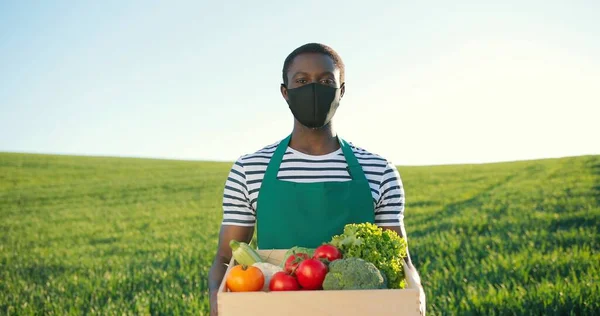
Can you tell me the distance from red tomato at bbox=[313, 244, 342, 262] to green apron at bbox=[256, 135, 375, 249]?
63cm

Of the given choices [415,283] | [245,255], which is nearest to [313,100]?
[245,255]

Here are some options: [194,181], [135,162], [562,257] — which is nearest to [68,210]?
[194,181]

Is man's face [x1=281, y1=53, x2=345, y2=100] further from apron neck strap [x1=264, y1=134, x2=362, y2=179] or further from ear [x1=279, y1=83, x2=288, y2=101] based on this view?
apron neck strap [x1=264, y1=134, x2=362, y2=179]

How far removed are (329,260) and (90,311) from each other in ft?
23.8

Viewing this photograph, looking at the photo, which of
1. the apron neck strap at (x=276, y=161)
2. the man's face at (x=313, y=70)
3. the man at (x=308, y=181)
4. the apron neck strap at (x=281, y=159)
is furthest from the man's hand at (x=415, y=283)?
the man's face at (x=313, y=70)

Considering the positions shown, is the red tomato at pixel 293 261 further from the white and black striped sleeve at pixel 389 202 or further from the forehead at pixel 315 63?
the forehead at pixel 315 63

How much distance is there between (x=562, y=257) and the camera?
1110cm

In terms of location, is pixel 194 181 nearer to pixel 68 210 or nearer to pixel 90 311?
pixel 68 210

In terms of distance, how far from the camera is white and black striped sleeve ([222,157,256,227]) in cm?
422

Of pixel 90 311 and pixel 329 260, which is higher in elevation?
pixel 329 260

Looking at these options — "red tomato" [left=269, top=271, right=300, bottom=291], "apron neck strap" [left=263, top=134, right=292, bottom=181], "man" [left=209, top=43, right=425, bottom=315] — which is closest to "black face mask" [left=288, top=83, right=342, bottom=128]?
"man" [left=209, top=43, right=425, bottom=315]

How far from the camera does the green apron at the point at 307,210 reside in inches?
159

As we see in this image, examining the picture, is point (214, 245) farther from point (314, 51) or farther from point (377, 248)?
point (377, 248)

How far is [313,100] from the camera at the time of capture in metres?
4.12
